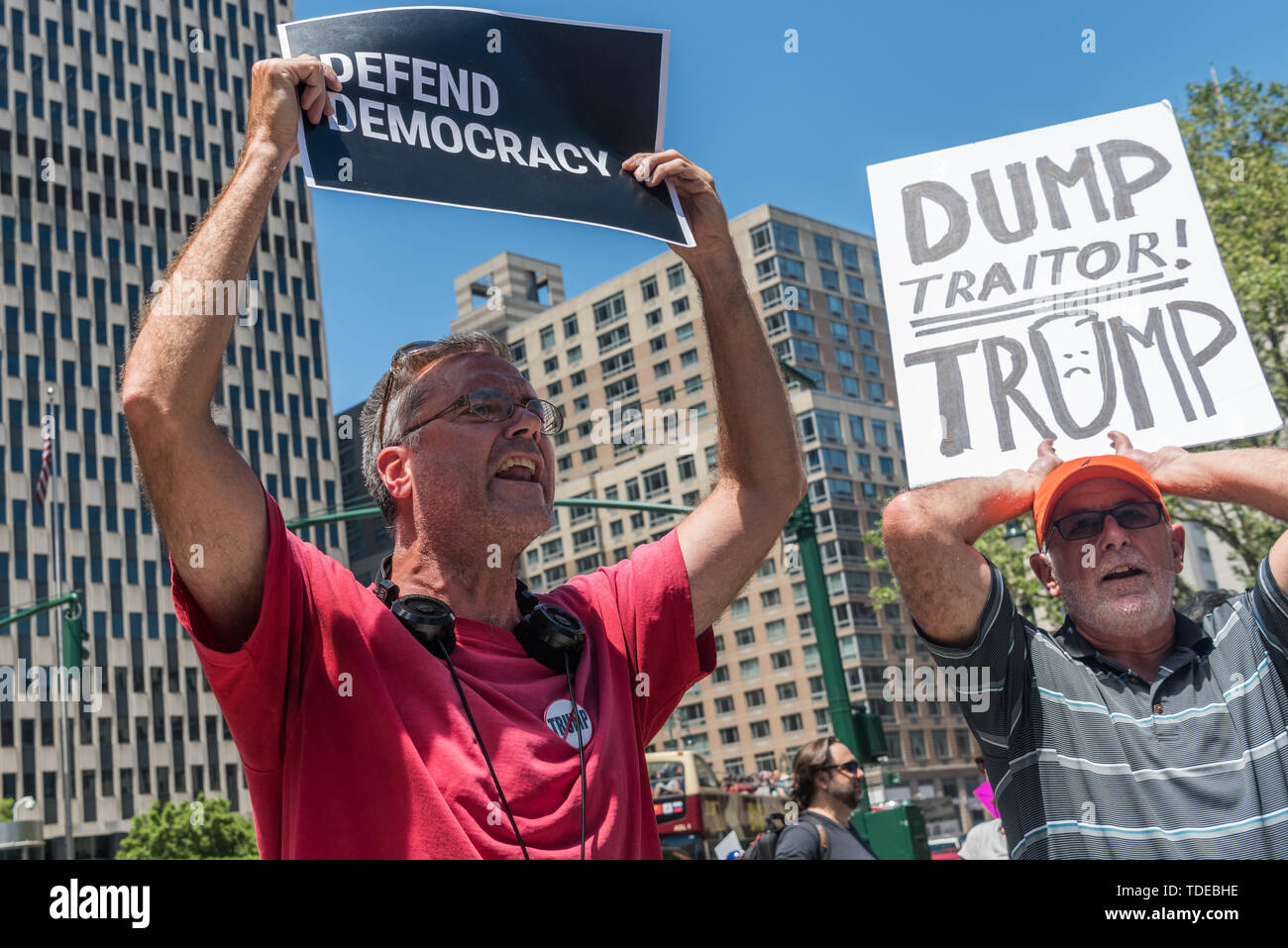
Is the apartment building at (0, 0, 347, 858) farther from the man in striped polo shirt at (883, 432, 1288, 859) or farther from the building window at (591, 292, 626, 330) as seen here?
the man in striped polo shirt at (883, 432, 1288, 859)

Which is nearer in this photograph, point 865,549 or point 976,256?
point 976,256

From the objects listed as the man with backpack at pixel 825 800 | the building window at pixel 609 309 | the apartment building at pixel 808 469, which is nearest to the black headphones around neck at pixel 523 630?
the man with backpack at pixel 825 800

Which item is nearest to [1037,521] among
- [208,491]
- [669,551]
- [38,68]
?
[669,551]

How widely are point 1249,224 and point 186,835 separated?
49.3 metres

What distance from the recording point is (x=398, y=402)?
2877 millimetres

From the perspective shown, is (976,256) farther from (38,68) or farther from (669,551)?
(38,68)

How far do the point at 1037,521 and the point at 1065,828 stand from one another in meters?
0.71

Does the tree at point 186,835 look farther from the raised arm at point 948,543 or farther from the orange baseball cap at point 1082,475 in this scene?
the orange baseball cap at point 1082,475

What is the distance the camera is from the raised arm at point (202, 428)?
2.07 meters

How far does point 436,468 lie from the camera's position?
107 inches

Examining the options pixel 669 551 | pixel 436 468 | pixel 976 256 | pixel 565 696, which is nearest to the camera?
Answer: pixel 565 696

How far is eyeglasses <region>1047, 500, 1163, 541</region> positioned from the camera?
2.92 m

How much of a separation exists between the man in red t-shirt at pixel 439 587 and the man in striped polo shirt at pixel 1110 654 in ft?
1.50
